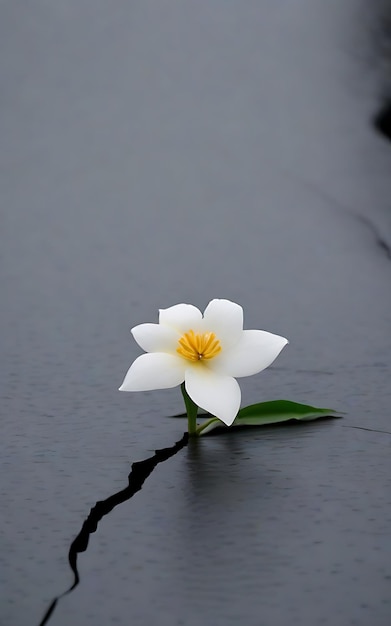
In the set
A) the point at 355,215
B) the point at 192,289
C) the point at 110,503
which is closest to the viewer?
the point at 110,503

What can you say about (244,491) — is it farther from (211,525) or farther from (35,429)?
(35,429)

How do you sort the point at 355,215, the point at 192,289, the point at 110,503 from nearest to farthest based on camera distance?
the point at 110,503 < the point at 192,289 < the point at 355,215

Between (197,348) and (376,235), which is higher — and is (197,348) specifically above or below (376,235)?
below

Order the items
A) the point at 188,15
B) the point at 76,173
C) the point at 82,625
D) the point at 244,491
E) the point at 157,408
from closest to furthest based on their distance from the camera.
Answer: the point at 82,625
the point at 244,491
the point at 157,408
the point at 76,173
the point at 188,15

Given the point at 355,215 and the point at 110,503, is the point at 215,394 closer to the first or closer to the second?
the point at 110,503

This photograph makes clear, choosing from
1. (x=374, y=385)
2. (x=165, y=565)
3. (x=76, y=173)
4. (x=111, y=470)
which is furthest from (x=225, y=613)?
(x=76, y=173)

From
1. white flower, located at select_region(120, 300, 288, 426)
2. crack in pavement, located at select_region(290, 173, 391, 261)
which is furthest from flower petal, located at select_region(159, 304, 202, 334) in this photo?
crack in pavement, located at select_region(290, 173, 391, 261)

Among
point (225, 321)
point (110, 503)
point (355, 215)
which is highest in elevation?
point (355, 215)

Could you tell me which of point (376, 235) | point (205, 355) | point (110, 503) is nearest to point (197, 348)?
point (205, 355)
